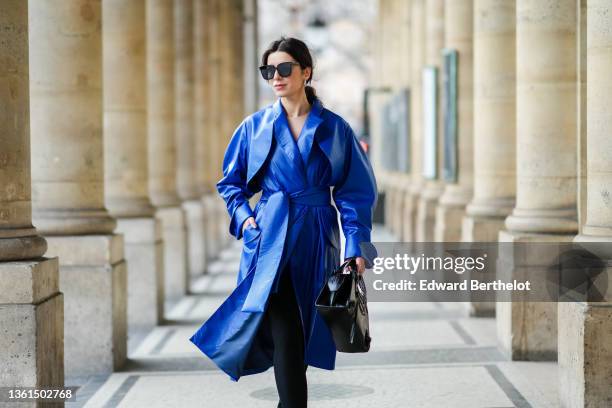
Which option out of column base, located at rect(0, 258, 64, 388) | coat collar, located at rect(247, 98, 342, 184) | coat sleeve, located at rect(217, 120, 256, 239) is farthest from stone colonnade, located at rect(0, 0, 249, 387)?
coat collar, located at rect(247, 98, 342, 184)

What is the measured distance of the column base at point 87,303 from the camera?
918cm

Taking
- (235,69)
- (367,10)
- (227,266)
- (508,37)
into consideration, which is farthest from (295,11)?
(508,37)

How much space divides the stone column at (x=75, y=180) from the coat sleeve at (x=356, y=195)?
12.5 ft

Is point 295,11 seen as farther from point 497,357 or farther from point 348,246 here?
point 348,246

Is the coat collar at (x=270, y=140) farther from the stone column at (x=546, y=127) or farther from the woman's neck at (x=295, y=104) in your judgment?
the stone column at (x=546, y=127)

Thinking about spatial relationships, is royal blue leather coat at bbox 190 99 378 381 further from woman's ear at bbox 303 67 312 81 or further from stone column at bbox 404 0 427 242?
stone column at bbox 404 0 427 242

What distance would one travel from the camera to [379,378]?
338 inches

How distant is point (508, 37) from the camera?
1167cm

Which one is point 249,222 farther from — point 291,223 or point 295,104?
point 295,104

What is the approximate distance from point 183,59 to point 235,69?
33.7 feet

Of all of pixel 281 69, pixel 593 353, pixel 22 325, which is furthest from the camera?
pixel 593 353

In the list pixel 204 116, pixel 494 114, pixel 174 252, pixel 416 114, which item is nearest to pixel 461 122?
pixel 494 114

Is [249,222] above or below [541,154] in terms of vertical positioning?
below

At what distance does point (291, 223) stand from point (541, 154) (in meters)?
4.32
